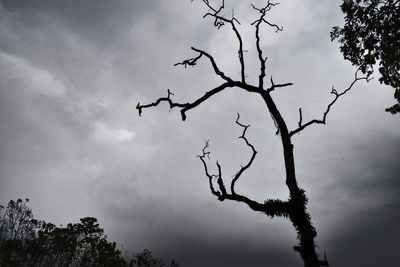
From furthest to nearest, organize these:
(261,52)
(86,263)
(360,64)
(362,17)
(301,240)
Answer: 1. (86,263)
2. (362,17)
3. (360,64)
4. (261,52)
5. (301,240)

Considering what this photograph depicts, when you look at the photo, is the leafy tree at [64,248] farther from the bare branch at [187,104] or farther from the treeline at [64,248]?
the bare branch at [187,104]

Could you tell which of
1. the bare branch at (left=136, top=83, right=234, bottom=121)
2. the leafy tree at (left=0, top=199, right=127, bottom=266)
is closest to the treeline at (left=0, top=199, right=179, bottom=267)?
the leafy tree at (left=0, top=199, right=127, bottom=266)

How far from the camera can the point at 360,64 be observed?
29.2 ft

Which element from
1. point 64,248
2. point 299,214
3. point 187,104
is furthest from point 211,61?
point 64,248

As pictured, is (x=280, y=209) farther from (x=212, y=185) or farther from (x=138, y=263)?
(x=138, y=263)

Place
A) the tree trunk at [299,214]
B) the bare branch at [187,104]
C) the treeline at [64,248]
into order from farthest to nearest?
1. the treeline at [64,248]
2. the bare branch at [187,104]
3. the tree trunk at [299,214]

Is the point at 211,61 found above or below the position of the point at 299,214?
above

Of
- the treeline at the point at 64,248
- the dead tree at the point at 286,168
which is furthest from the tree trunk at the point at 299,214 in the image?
the treeline at the point at 64,248

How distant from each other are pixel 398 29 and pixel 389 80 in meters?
1.57

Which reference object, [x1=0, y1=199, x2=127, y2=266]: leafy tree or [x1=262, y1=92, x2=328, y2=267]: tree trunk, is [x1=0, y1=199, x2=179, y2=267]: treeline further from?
[x1=262, y1=92, x2=328, y2=267]: tree trunk

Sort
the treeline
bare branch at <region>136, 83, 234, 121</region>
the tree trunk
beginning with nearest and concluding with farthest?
the tree trunk → bare branch at <region>136, 83, 234, 121</region> → the treeline

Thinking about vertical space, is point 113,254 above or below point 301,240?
above

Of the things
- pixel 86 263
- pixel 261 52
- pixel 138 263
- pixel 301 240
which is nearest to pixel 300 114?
pixel 261 52

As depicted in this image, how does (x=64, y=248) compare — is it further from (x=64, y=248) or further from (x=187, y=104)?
(x=187, y=104)
